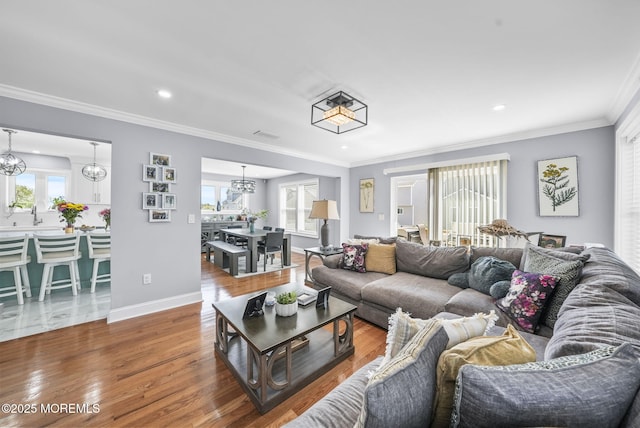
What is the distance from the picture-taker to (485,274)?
2293mm

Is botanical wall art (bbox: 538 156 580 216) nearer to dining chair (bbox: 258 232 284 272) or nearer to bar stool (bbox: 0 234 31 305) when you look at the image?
dining chair (bbox: 258 232 284 272)

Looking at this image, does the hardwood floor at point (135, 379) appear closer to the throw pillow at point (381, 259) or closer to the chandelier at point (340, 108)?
the throw pillow at point (381, 259)

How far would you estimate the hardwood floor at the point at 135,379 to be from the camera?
1.53 m

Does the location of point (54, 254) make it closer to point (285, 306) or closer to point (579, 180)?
point (285, 306)

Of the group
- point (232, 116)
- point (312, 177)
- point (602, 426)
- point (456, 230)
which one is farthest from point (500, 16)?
point (312, 177)

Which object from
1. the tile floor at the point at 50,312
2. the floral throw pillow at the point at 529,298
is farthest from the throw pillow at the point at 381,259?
the tile floor at the point at 50,312

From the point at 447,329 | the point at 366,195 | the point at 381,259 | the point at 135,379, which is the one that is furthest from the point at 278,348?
the point at 366,195

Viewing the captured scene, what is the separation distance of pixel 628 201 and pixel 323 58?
3598 millimetres

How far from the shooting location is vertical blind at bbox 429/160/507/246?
12.4 feet

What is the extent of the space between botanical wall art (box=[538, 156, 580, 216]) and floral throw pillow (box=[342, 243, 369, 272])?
258 centimetres

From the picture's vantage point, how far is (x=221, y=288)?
399 centimetres

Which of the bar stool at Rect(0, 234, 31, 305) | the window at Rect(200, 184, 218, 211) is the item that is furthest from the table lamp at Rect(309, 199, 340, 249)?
the window at Rect(200, 184, 218, 211)

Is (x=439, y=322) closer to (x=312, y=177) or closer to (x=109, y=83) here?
(x=109, y=83)

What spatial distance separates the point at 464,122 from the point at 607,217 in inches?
82.0
